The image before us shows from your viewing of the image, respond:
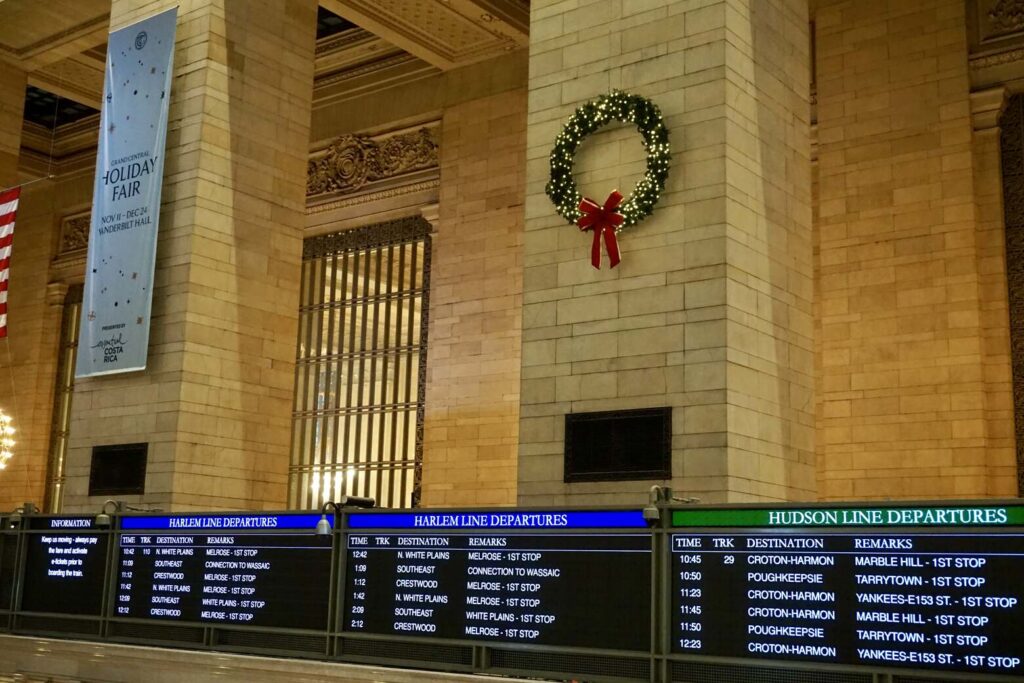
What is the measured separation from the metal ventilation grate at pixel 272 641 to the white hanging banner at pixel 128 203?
4.40 meters

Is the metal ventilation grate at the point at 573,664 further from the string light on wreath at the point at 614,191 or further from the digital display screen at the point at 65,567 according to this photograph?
the digital display screen at the point at 65,567

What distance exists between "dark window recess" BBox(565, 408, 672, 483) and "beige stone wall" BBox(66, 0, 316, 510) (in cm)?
493

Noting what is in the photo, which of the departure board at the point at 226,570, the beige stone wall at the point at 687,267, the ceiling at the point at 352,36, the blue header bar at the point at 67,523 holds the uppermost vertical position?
the ceiling at the point at 352,36

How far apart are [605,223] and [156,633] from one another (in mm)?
5418

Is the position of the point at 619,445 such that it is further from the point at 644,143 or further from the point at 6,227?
the point at 6,227

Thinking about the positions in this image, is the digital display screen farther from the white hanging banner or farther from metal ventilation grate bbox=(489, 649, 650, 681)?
metal ventilation grate bbox=(489, 649, 650, 681)

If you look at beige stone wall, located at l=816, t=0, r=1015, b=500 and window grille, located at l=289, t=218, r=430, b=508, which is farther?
window grille, located at l=289, t=218, r=430, b=508

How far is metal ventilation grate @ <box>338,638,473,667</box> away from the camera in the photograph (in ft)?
27.2

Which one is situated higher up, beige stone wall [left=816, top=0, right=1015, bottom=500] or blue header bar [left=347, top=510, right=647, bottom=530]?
beige stone wall [left=816, top=0, right=1015, bottom=500]

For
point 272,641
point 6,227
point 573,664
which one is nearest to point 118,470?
point 6,227

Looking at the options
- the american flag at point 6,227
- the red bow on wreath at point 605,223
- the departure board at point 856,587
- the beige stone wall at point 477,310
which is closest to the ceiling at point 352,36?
the beige stone wall at point 477,310

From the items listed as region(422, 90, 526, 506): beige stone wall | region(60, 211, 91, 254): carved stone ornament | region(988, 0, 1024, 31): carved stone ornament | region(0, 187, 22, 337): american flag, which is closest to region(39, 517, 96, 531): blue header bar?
region(0, 187, 22, 337): american flag

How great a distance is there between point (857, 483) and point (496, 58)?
969 cm

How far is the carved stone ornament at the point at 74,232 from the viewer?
85.7ft
